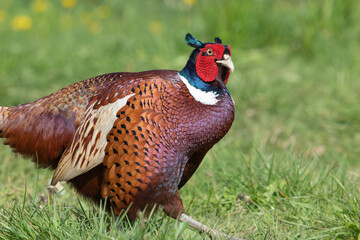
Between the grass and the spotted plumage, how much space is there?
6.5 inches

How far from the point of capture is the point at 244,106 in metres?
4.97

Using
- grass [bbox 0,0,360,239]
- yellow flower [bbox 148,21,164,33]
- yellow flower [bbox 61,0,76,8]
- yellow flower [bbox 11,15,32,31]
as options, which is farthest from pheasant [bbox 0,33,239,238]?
yellow flower [bbox 61,0,76,8]

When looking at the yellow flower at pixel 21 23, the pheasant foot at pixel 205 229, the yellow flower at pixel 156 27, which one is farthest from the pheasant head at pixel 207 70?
the yellow flower at pixel 21 23

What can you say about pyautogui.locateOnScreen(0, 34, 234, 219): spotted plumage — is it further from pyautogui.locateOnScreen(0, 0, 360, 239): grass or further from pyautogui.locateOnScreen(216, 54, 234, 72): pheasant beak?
pyautogui.locateOnScreen(0, 0, 360, 239): grass

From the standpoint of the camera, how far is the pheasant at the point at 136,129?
8.11 feet

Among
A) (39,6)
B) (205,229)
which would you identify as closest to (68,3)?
(39,6)

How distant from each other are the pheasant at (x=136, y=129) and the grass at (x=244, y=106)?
171 mm

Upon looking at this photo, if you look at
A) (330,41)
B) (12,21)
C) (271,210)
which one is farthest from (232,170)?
(12,21)

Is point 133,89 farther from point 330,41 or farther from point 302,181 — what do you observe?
point 330,41

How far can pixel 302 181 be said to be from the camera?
3123 millimetres

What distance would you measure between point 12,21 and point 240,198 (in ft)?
16.8

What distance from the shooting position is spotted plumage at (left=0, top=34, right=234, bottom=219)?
2.47 metres

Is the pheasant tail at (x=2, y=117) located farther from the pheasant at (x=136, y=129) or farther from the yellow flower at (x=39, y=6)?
the yellow flower at (x=39, y=6)

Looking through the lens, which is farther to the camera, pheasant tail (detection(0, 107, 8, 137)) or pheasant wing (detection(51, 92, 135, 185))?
pheasant tail (detection(0, 107, 8, 137))
